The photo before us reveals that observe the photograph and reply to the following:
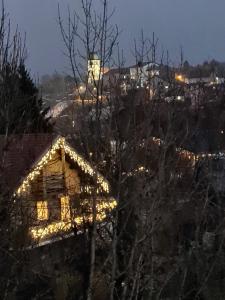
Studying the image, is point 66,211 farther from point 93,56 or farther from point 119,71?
point 93,56

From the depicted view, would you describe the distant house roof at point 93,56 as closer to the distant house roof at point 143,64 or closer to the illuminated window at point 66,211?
the distant house roof at point 143,64

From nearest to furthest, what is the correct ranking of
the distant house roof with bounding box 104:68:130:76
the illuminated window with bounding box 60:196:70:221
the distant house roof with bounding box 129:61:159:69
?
1. the distant house roof with bounding box 104:68:130:76
2. the distant house roof with bounding box 129:61:159:69
3. the illuminated window with bounding box 60:196:70:221

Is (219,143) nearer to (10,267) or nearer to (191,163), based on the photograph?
(191,163)

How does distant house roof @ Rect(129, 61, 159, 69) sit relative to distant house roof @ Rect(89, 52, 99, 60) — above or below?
above

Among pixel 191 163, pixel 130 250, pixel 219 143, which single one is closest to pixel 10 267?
pixel 130 250

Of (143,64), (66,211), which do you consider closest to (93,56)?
(143,64)

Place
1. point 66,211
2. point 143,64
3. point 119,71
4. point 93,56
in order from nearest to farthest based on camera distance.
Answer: point 93,56 → point 119,71 → point 143,64 → point 66,211

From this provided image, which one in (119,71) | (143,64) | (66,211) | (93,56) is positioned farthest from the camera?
(66,211)

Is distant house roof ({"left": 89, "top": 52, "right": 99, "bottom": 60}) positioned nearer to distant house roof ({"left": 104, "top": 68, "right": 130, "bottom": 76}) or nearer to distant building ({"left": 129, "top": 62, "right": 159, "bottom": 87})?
distant house roof ({"left": 104, "top": 68, "right": 130, "bottom": 76})

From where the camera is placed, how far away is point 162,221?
4.72 meters

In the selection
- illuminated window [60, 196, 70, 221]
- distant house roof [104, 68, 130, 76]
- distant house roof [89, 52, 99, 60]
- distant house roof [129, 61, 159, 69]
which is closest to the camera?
distant house roof [89, 52, 99, 60]

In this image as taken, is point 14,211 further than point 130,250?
Yes

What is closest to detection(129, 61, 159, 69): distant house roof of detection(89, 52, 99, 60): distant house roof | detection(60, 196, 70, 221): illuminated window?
detection(89, 52, 99, 60): distant house roof

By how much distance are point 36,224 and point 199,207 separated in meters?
3.08
